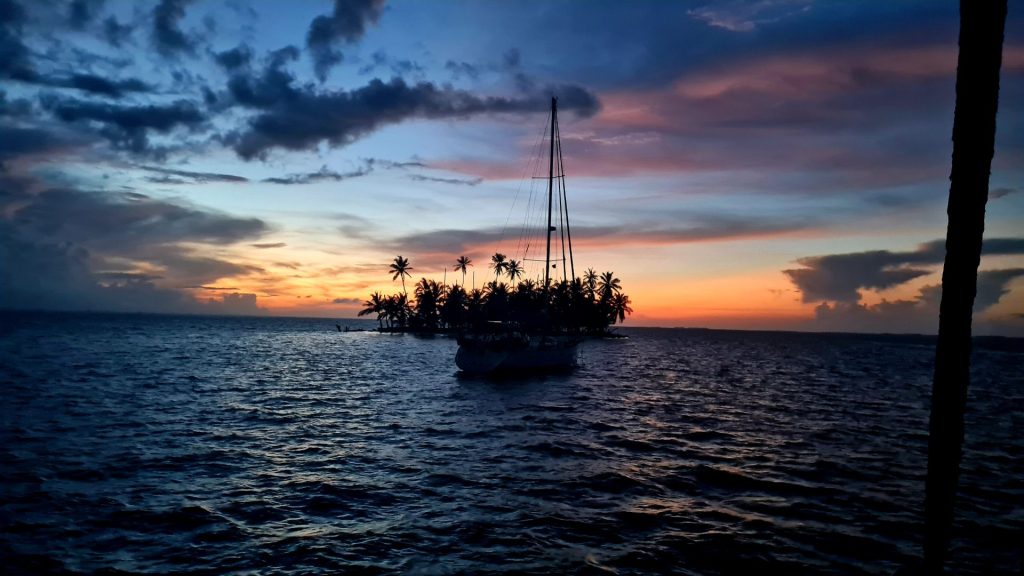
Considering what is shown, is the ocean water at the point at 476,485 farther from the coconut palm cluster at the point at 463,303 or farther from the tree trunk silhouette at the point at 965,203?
the coconut palm cluster at the point at 463,303

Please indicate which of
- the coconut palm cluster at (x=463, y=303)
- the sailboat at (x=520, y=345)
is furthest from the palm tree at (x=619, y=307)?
the sailboat at (x=520, y=345)

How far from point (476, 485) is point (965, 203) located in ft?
45.3

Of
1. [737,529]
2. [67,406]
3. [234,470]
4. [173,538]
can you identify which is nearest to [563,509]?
[737,529]

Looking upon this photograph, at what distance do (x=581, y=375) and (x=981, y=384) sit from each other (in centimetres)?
4138

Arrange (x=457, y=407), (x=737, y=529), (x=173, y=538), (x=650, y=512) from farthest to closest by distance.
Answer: (x=457, y=407)
(x=650, y=512)
(x=737, y=529)
(x=173, y=538)

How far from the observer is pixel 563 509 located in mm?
13922

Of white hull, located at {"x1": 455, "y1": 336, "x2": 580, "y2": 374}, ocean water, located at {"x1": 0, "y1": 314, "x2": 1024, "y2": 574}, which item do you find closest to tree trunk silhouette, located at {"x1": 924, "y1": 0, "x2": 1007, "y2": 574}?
ocean water, located at {"x1": 0, "y1": 314, "x2": 1024, "y2": 574}

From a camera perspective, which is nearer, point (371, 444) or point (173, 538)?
point (173, 538)

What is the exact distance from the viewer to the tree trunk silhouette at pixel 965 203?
5.23 m

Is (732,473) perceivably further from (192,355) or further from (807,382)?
(192,355)

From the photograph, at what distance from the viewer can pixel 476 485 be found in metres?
15.9

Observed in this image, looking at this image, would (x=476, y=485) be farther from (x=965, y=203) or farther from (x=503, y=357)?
(x=503, y=357)

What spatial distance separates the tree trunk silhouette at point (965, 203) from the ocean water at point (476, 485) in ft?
22.2

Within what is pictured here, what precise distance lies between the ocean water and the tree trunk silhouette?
6771mm
